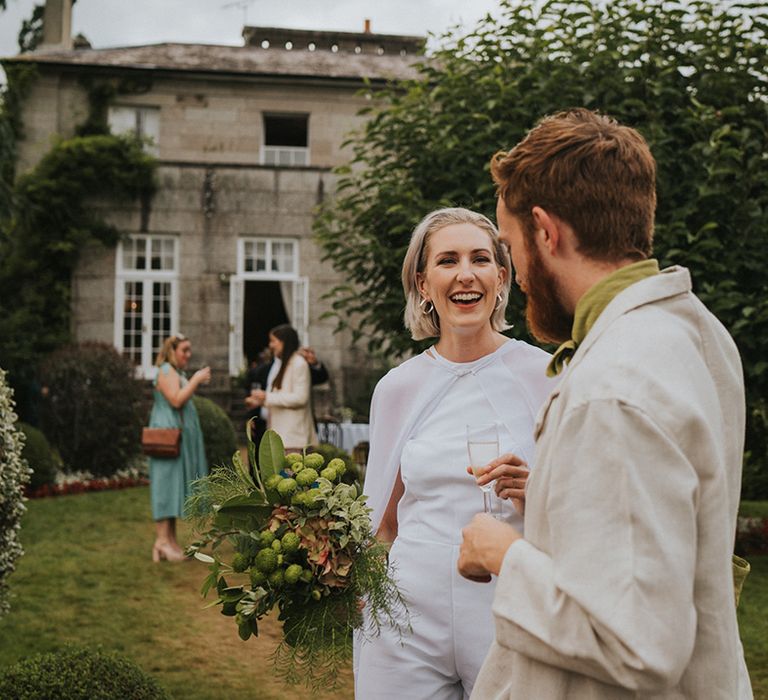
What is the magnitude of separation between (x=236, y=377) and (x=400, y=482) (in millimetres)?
18369

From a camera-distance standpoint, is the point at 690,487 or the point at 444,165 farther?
the point at 444,165

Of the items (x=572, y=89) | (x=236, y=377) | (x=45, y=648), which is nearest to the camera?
(x=45, y=648)

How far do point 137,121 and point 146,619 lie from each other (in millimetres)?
18147

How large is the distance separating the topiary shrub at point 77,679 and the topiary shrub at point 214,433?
10.6m

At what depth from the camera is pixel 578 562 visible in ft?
5.06

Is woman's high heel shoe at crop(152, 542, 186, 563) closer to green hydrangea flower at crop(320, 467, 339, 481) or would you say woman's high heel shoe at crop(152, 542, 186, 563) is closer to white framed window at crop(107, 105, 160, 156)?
green hydrangea flower at crop(320, 467, 339, 481)

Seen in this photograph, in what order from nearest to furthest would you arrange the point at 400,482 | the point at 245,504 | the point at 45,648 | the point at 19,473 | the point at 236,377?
the point at 245,504
the point at 400,482
the point at 19,473
the point at 45,648
the point at 236,377

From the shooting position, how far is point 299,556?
2.40 meters

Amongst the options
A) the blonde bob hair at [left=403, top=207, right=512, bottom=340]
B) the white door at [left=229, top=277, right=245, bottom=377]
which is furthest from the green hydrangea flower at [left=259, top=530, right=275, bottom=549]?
the white door at [left=229, top=277, right=245, bottom=377]

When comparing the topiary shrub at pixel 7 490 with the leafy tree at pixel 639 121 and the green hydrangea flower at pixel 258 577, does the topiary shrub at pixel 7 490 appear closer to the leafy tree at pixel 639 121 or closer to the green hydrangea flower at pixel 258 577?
the green hydrangea flower at pixel 258 577

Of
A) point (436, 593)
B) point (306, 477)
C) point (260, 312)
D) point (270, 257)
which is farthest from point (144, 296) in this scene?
point (306, 477)

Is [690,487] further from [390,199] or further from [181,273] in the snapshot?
[181,273]

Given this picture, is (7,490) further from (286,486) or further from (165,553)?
(165,553)

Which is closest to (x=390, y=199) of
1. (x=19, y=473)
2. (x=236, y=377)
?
(x=19, y=473)
